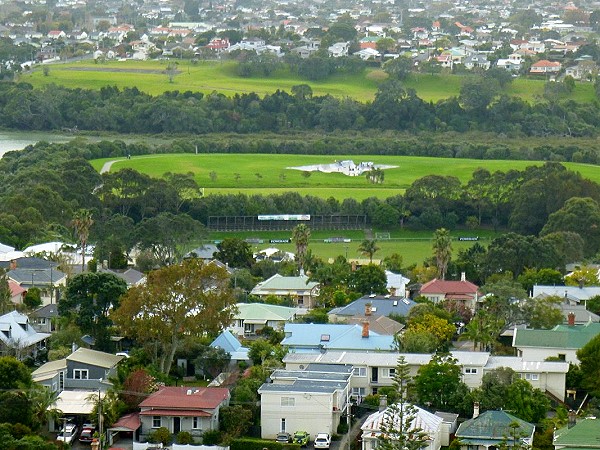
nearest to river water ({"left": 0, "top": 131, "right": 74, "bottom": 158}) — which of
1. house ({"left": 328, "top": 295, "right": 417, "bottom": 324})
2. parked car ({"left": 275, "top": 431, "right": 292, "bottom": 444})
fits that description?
house ({"left": 328, "top": 295, "right": 417, "bottom": 324})

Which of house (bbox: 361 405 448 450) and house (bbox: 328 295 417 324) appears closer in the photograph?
house (bbox: 361 405 448 450)

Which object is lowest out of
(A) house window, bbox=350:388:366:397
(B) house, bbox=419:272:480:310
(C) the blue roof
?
(B) house, bbox=419:272:480:310

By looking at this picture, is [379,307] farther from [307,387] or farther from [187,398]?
[187,398]

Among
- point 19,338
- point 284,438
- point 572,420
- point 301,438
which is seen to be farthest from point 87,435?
point 572,420

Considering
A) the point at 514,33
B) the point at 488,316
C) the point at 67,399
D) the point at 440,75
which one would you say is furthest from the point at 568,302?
the point at 514,33

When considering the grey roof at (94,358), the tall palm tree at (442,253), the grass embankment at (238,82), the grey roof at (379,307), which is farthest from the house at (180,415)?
the grass embankment at (238,82)

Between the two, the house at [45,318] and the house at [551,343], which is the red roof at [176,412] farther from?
the house at [551,343]

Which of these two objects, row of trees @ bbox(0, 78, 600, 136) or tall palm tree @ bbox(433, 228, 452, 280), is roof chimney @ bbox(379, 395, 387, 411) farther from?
row of trees @ bbox(0, 78, 600, 136)
